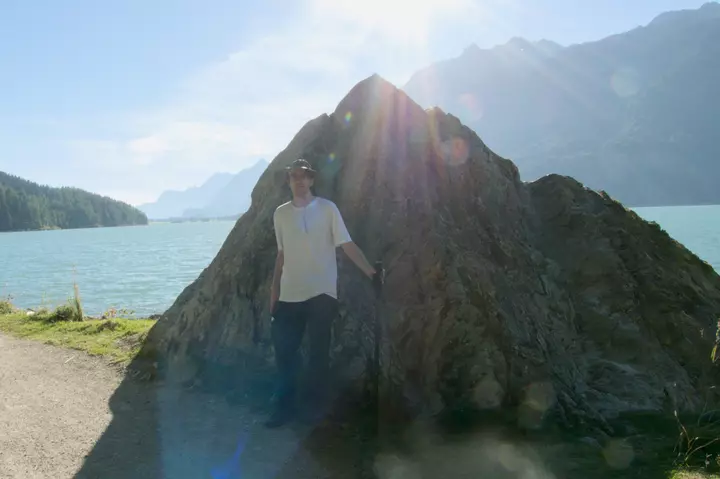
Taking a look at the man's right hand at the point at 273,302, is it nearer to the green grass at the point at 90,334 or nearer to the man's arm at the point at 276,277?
the man's arm at the point at 276,277

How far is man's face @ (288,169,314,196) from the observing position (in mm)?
6047

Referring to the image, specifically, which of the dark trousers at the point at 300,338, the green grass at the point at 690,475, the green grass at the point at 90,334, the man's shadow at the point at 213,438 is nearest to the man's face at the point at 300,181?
the dark trousers at the point at 300,338

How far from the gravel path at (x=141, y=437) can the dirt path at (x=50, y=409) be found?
0.01m

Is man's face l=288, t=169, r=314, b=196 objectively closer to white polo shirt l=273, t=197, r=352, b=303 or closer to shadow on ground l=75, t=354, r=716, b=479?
white polo shirt l=273, t=197, r=352, b=303

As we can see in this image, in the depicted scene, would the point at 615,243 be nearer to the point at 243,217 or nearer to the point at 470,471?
the point at 470,471

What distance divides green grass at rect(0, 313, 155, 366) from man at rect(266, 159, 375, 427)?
4.79 metres

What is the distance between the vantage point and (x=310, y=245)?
609 centimetres

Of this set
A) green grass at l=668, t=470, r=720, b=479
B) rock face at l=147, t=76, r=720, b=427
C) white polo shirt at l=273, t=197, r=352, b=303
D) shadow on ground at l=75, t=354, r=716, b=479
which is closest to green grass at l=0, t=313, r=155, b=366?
rock face at l=147, t=76, r=720, b=427

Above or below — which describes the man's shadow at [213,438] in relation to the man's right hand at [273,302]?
below

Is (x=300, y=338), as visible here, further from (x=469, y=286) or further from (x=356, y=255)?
(x=469, y=286)

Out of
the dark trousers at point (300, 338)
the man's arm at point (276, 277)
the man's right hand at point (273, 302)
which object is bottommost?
the dark trousers at point (300, 338)

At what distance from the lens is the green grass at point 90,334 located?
1062cm

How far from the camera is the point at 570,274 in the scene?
827 centimetres

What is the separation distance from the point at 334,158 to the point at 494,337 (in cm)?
404
